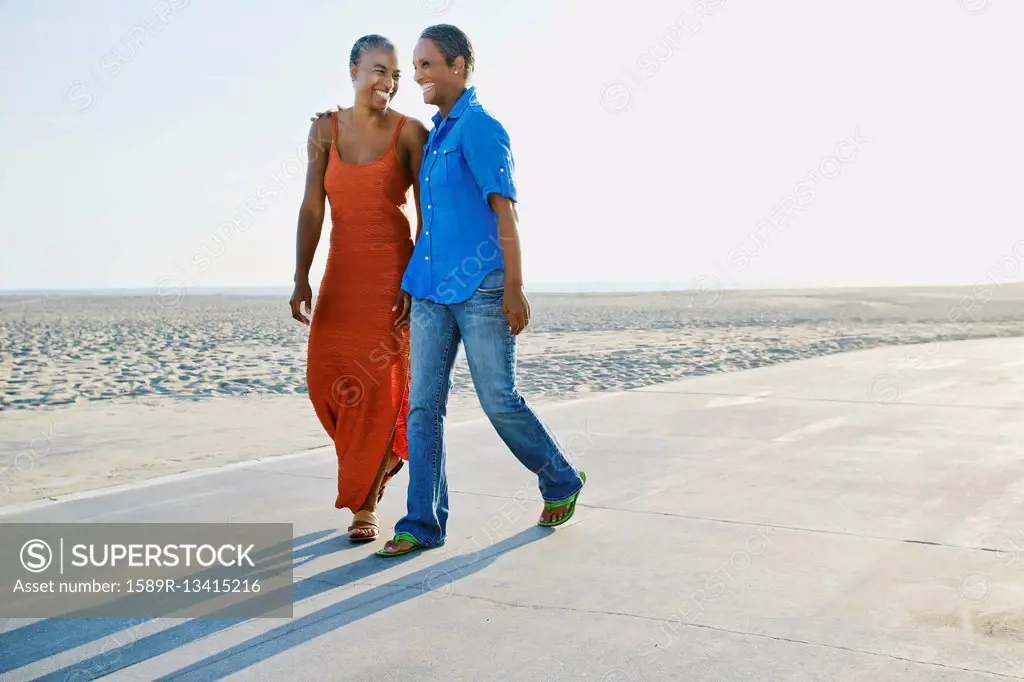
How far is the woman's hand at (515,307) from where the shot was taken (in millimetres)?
3992

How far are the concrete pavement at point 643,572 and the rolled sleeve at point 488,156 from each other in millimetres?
1384

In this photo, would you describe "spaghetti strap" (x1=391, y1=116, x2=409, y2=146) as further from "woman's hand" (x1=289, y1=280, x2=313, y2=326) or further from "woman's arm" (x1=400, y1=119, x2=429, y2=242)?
"woman's hand" (x1=289, y1=280, x2=313, y2=326)

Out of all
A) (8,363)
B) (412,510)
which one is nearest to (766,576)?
(412,510)

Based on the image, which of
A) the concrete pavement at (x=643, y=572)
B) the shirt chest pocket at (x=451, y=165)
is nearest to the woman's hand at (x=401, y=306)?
the shirt chest pocket at (x=451, y=165)

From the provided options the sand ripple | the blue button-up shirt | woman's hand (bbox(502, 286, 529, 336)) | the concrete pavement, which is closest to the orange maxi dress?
the blue button-up shirt

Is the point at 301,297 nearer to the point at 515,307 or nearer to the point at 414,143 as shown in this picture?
the point at 414,143

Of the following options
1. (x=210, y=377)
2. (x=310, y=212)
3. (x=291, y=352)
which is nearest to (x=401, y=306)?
(x=310, y=212)

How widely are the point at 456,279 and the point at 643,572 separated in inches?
51.2

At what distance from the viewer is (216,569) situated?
3824 millimetres

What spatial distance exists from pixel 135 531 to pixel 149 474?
6.04ft

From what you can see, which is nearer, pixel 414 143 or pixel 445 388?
pixel 445 388

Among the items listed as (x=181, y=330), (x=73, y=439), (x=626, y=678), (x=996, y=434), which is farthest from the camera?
(x=181, y=330)

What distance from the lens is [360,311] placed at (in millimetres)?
4477

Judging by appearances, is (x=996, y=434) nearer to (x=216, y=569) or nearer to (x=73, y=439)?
(x=216, y=569)
